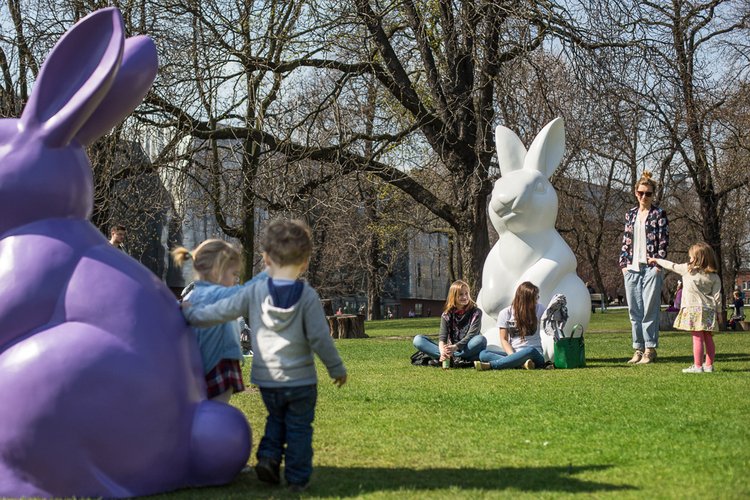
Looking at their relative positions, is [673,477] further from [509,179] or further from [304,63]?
[304,63]

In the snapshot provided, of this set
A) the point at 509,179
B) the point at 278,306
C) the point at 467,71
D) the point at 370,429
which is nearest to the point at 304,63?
the point at 467,71

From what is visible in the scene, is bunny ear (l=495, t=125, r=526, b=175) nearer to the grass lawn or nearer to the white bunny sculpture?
the white bunny sculpture

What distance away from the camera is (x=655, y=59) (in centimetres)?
1351

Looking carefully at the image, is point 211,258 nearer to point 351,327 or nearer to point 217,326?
point 217,326

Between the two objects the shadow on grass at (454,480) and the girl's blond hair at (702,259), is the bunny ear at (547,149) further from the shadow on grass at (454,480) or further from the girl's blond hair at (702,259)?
the shadow on grass at (454,480)

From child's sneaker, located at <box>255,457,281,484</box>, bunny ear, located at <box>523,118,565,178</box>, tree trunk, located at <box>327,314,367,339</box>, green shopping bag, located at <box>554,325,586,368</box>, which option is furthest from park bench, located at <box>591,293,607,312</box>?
child's sneaker, located at <box>255,457,281,484</box>

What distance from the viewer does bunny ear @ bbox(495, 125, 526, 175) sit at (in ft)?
42.7

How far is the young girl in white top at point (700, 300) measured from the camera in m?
9.72

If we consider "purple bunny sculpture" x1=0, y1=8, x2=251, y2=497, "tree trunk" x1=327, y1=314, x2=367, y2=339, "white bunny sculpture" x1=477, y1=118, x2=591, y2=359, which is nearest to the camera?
"purple bunny sculpture" x1=0, y1=8, x2=251, y2=497

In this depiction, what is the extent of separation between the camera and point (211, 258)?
497 cm

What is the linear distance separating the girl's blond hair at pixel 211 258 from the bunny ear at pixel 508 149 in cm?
847

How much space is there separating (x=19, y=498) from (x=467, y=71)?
40.5 ft

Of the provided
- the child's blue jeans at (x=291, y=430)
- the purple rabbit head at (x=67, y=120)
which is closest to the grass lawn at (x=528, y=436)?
the child's blue jeans at (x=291, y=430)

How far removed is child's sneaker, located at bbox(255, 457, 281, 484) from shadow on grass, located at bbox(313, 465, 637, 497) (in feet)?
0.64
